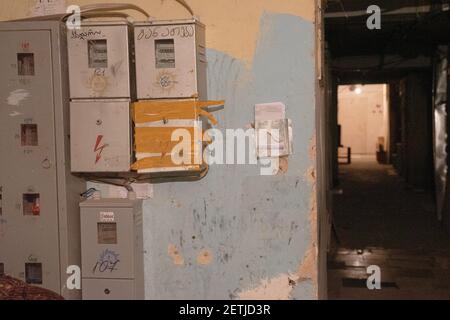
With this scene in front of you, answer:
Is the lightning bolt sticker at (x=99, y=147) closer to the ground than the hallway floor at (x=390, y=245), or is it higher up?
higher up

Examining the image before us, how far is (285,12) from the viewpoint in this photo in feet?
8.63

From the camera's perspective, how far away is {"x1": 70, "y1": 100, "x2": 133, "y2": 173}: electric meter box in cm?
260

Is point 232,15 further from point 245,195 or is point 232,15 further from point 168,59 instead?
point 245,195

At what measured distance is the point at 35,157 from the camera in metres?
2.62

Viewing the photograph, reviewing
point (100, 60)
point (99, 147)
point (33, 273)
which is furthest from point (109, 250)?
point (100, 60)

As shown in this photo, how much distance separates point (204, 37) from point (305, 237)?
50.1 inches

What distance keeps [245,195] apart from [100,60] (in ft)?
3.64

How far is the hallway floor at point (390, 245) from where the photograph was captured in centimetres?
429

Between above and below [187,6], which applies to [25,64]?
below

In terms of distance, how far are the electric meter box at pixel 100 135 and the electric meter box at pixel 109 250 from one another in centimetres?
23

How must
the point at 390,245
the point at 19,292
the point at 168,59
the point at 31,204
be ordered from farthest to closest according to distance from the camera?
1. the point at 390,245
2. the point at 31,204
3. the point at 168,59
4. the point at 19,292

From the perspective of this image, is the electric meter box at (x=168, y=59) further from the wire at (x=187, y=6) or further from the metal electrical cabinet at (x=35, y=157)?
the metal electrical cabinet at (x=35, y=157)

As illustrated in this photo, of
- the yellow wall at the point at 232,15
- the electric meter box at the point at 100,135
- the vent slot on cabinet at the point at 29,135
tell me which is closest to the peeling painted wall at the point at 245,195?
the yellow wall at the point at 232,15

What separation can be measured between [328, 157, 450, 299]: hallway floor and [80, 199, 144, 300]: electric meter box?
6.90ft
